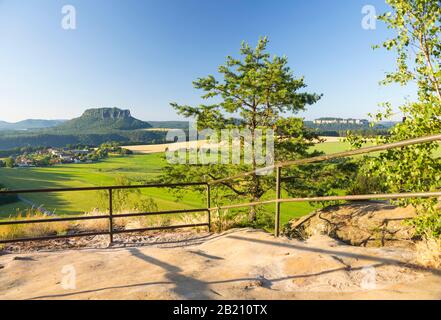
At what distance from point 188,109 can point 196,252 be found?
12755mm

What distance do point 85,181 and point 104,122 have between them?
97.7m

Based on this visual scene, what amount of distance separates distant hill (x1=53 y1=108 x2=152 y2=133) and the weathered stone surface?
142 m

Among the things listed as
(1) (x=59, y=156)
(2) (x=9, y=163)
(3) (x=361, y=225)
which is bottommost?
(2) (x=9, y=163)

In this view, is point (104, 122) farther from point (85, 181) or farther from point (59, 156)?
point (85, 181)

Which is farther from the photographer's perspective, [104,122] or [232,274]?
[104,122]

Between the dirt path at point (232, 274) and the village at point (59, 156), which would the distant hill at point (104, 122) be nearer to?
the village at point (59, 156)

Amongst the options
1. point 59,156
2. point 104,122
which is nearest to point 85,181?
point 59,156

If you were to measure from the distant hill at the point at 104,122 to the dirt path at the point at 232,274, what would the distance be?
145 m

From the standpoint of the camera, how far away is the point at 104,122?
16162 cm

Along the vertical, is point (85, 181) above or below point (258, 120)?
below

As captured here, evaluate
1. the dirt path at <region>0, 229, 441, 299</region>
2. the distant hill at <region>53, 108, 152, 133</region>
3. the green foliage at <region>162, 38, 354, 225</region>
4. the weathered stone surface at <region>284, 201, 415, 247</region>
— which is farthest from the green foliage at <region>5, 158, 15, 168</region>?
the dirt path at <region>0, 229, 441, 299</region>

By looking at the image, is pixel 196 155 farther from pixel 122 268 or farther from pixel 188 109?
pixel 122 268

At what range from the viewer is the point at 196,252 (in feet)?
14.8
